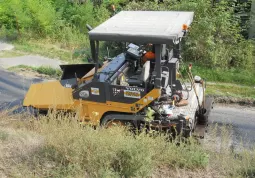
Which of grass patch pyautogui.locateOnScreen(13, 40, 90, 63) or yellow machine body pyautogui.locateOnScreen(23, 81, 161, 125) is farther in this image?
grass patch pyautogui.locateOnScreen(13, 40, 90, 63)

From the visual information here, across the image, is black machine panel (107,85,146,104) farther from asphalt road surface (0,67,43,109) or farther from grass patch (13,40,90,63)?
grass patch (13,40,90,63)

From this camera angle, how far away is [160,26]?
236 inches

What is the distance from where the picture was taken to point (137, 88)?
6.06 metres

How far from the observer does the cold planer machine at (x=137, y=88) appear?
5832mm

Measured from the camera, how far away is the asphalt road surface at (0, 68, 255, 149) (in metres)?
7.31

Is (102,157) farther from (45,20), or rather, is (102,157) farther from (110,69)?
(45,20)

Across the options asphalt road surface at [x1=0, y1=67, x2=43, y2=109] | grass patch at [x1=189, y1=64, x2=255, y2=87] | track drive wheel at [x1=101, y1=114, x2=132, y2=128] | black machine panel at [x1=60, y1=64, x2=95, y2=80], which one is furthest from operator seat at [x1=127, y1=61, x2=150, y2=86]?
grass patch at [x1=189, y1=64, x2=255, y2=87]

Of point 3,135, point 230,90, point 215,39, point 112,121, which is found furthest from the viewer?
point 215,39

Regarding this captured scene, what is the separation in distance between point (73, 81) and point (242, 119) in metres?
3.81

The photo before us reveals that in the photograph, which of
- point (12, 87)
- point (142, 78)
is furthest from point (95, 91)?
point (12, 87)

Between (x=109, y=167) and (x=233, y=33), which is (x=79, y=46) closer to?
(x=233, y=33)

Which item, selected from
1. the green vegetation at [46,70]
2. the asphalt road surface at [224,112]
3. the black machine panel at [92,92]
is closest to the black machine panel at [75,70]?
the black machine panel at [92,92]

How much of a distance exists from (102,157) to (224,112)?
4.91 metres

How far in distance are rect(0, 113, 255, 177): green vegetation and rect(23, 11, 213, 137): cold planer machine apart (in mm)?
1085
